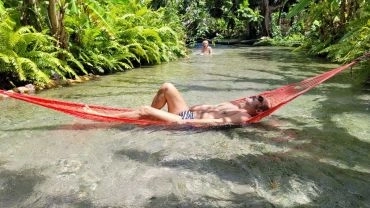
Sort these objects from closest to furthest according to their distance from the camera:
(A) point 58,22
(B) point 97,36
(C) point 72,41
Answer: (A) point 58,22 → (C) point 72,41 → (B) point 97,36

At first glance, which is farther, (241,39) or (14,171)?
(241,39)

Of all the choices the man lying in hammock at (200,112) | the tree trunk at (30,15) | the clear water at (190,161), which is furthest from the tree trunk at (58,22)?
the man lying in hammock at (200,112)

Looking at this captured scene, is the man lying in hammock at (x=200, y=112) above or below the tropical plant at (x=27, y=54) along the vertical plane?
below

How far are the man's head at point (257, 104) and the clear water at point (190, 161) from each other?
21 centimetres

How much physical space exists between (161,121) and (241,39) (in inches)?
1048

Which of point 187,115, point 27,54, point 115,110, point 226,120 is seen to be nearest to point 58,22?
point 27,54

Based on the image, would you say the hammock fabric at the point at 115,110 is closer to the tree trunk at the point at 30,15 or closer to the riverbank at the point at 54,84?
the riverbank at the point at 54,84

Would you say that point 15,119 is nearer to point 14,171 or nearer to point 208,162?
point 14,171

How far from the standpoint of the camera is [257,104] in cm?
528

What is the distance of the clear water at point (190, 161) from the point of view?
3.25m

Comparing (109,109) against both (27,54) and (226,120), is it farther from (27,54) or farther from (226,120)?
(27,54)

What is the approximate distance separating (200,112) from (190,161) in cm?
134

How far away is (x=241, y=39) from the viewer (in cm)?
3103

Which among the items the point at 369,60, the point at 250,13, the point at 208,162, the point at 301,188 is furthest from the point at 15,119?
the point at 250,13
